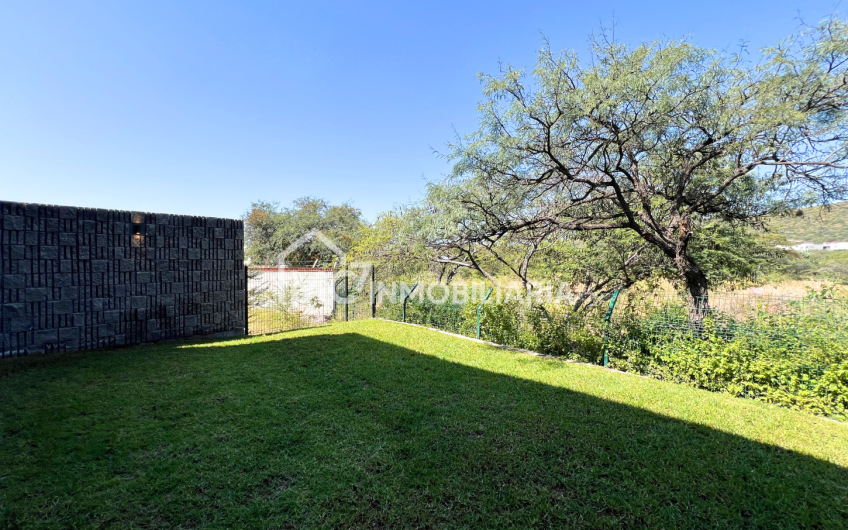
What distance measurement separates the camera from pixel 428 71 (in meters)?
9.98

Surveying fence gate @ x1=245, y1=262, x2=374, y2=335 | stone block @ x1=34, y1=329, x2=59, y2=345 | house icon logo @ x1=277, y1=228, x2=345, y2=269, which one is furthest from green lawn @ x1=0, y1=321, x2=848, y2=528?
house icon logo @ x1=277, y1=228, x2=345, y2=269

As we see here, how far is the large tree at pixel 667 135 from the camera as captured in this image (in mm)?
4332

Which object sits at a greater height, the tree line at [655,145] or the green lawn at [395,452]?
the tree line at [655,145]

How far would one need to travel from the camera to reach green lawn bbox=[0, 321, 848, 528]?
1949mm

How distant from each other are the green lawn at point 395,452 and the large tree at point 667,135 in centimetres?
307

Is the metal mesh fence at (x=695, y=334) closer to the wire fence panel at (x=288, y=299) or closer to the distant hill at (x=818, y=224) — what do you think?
the wire fence panel at (x=288, y=299)

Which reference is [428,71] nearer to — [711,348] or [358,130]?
[358,130]

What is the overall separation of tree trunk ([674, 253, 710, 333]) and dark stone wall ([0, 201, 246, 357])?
318 inches

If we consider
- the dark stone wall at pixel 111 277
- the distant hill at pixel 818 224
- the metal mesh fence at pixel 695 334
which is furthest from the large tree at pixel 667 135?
the dark stone wall at pixel 111 277

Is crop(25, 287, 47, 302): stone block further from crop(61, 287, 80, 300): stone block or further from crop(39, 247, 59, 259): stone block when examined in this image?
crop(39, 247, 59, 259): stone block

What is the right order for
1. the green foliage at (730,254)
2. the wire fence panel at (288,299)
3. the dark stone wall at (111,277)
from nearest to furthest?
the dark stone wall at (111,277) < the green foliage at (730,254) < the wire fence panel at (288,299)

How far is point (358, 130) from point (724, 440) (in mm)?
16022

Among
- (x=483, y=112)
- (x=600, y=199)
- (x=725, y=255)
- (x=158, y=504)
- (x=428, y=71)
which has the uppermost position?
(x=428, y=71)

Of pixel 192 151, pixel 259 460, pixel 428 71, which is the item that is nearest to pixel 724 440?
pixel 259 460
